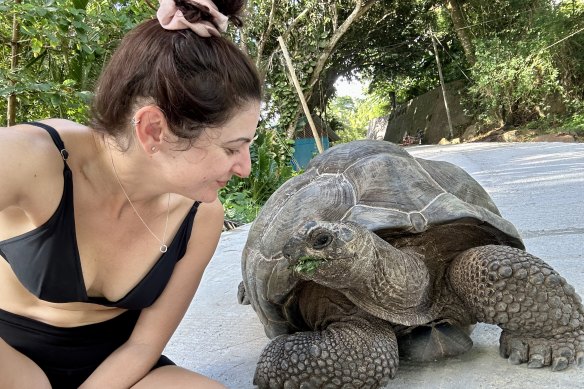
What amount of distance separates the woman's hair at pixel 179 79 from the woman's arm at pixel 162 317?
1.48 feet

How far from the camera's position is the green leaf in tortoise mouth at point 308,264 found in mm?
1464

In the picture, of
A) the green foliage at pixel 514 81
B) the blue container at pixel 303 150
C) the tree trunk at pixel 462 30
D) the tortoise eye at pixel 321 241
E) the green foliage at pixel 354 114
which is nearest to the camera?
the tortoise eye at pixel 321 241

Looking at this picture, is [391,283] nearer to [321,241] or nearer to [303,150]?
[321,241]

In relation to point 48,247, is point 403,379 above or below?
below

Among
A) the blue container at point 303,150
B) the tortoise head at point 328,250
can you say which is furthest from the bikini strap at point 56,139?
the blue container at point 303,150

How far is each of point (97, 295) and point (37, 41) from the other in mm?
3386

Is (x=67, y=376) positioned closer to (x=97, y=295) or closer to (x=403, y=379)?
(x=97, y=295)

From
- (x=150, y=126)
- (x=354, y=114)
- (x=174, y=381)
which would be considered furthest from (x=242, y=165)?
(x=354, y=114)

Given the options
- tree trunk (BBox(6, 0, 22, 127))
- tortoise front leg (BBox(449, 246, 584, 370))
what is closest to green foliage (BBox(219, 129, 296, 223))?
tree trunk (BBox(6, 0, 22, 127))

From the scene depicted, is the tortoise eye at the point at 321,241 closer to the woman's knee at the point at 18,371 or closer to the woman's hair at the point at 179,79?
the woman's hair at the point at 179,79

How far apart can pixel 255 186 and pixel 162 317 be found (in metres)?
5.62

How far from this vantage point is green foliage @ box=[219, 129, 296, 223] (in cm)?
647

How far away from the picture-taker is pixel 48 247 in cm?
130

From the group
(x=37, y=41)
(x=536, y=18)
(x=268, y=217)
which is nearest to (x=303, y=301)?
(x=268, y=217)
